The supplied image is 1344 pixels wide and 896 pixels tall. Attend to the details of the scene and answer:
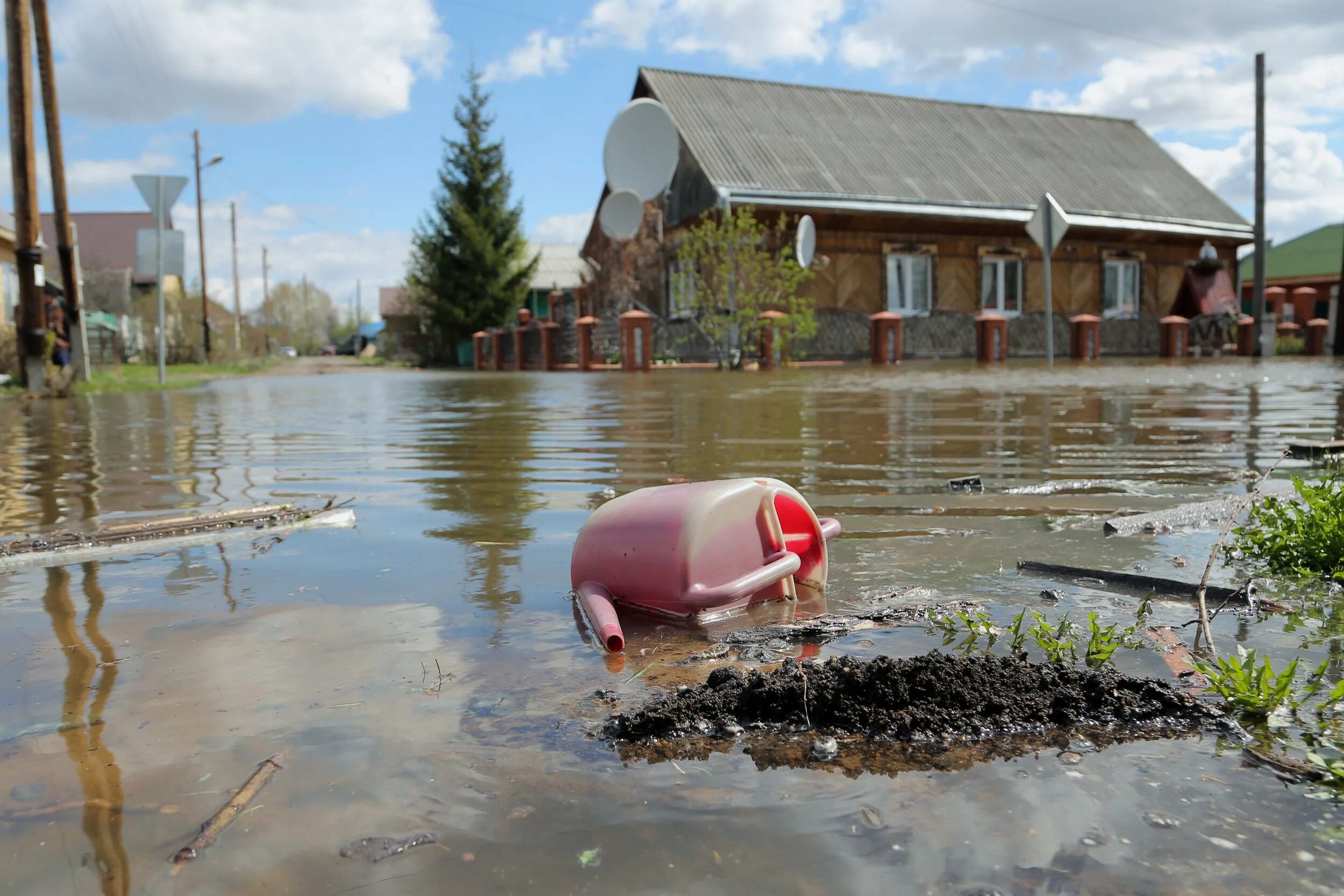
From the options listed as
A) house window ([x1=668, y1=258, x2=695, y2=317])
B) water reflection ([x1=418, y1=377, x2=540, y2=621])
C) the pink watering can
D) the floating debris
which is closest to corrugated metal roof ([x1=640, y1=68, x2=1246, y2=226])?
house window ([x1=668, y1=258, x2=695, y2=317])

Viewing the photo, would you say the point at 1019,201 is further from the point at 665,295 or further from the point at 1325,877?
the point at 1325,877

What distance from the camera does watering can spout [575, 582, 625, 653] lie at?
262 cm

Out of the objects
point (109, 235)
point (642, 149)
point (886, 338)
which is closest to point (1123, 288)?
point (886, 338)

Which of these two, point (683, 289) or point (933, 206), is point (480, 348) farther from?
point (933, 206)

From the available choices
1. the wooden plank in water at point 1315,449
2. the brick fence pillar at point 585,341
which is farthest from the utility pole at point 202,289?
the wooden plank in water at point 1315,449

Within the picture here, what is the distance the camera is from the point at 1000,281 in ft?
90.9

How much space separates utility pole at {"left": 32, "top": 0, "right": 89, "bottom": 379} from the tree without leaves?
453 inches

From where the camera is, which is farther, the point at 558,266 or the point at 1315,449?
the point at 558,266

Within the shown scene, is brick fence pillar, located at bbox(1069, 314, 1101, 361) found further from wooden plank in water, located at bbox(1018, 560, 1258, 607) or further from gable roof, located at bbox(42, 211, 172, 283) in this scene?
gable roof, located at bbox(42, 211, 172, 283)

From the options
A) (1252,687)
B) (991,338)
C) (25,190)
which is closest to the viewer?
(1252,687)

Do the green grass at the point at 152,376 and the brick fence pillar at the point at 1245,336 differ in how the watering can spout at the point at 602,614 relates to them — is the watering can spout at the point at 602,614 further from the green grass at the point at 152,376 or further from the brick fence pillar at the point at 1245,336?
the brick fence pillar at the point at 1245,336

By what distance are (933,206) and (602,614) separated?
950 inches

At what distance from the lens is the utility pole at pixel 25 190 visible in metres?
15.2

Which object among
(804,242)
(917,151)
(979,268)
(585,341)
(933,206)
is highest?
(917,151)
